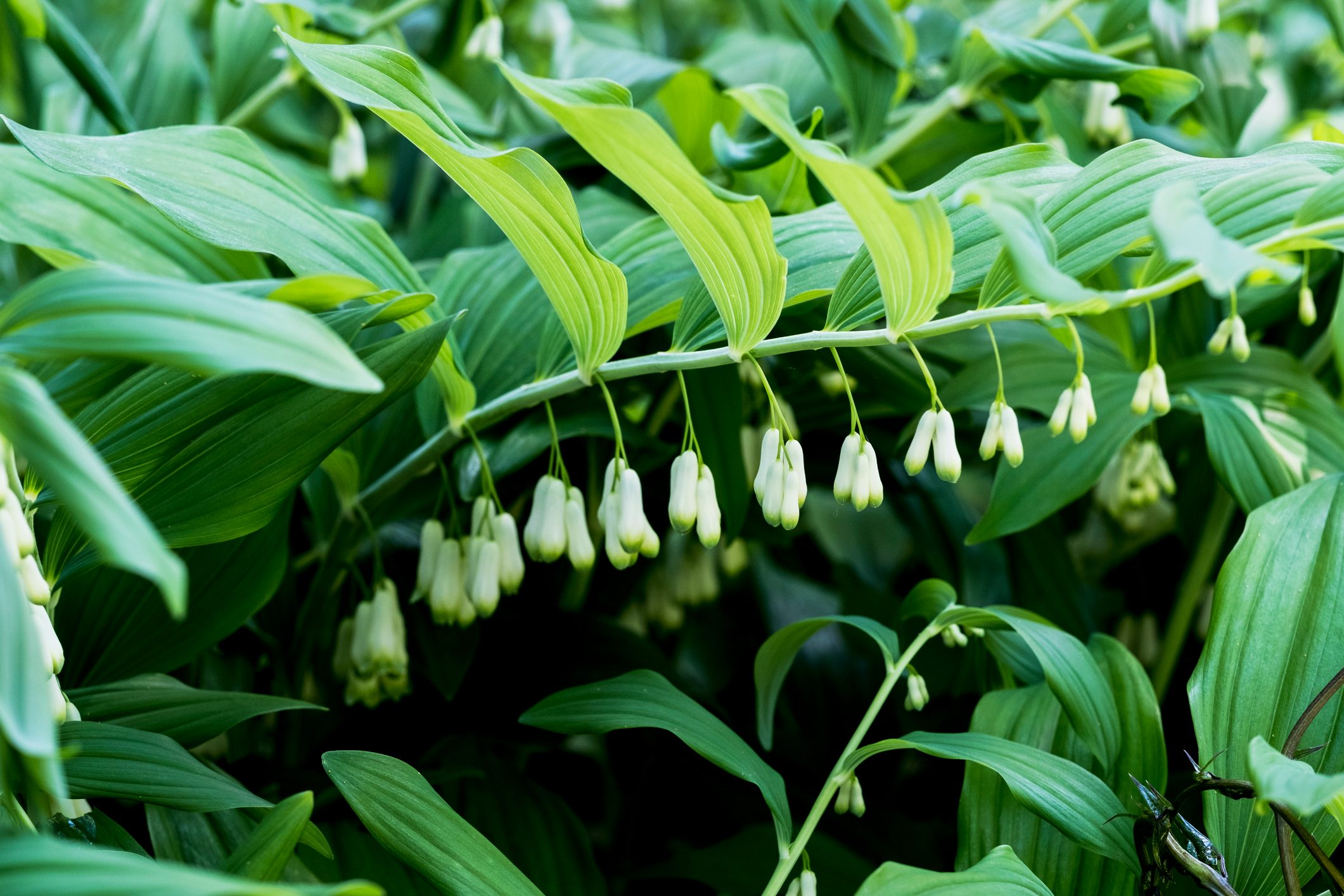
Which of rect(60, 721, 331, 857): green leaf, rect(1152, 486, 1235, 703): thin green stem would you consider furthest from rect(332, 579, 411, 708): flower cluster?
rect(1152, 486, 1235, 703): thin green stem

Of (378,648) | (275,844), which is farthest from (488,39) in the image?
(275,844)

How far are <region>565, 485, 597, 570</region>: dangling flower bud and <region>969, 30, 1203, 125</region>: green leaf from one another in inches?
31.1

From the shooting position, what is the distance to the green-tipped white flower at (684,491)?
3.35ft

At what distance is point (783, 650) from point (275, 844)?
0.57 m

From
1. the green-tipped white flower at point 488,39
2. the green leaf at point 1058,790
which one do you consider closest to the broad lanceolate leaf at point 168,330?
the green leaf at point 1058,790

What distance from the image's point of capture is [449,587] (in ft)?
3.92

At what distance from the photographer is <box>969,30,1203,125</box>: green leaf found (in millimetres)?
1283

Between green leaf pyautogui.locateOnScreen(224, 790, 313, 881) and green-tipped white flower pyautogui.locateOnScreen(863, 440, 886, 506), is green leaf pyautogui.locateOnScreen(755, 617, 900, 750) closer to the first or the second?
green-tipped white flower pyautogui.locateOnScreen(863, 440, 886, 506)

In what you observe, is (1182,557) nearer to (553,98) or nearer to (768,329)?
(768,329)

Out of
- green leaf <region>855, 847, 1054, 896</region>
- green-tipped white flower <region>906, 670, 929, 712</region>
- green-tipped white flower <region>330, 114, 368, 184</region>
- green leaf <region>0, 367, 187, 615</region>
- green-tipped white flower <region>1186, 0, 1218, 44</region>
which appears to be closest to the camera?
green leaf <region>0, 367, 187, 615</region>

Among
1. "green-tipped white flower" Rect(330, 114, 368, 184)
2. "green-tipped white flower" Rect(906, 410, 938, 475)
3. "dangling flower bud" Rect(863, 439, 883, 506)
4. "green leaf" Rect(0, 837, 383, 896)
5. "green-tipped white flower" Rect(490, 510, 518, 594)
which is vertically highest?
"green-tipped white flower" Rect(330, 114, 368, 184)

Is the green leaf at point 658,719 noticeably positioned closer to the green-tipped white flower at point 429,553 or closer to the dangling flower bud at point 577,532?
the dangling flower bud at point 577,532

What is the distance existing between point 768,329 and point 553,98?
33 centimetres

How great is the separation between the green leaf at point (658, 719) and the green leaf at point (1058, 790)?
122mm
